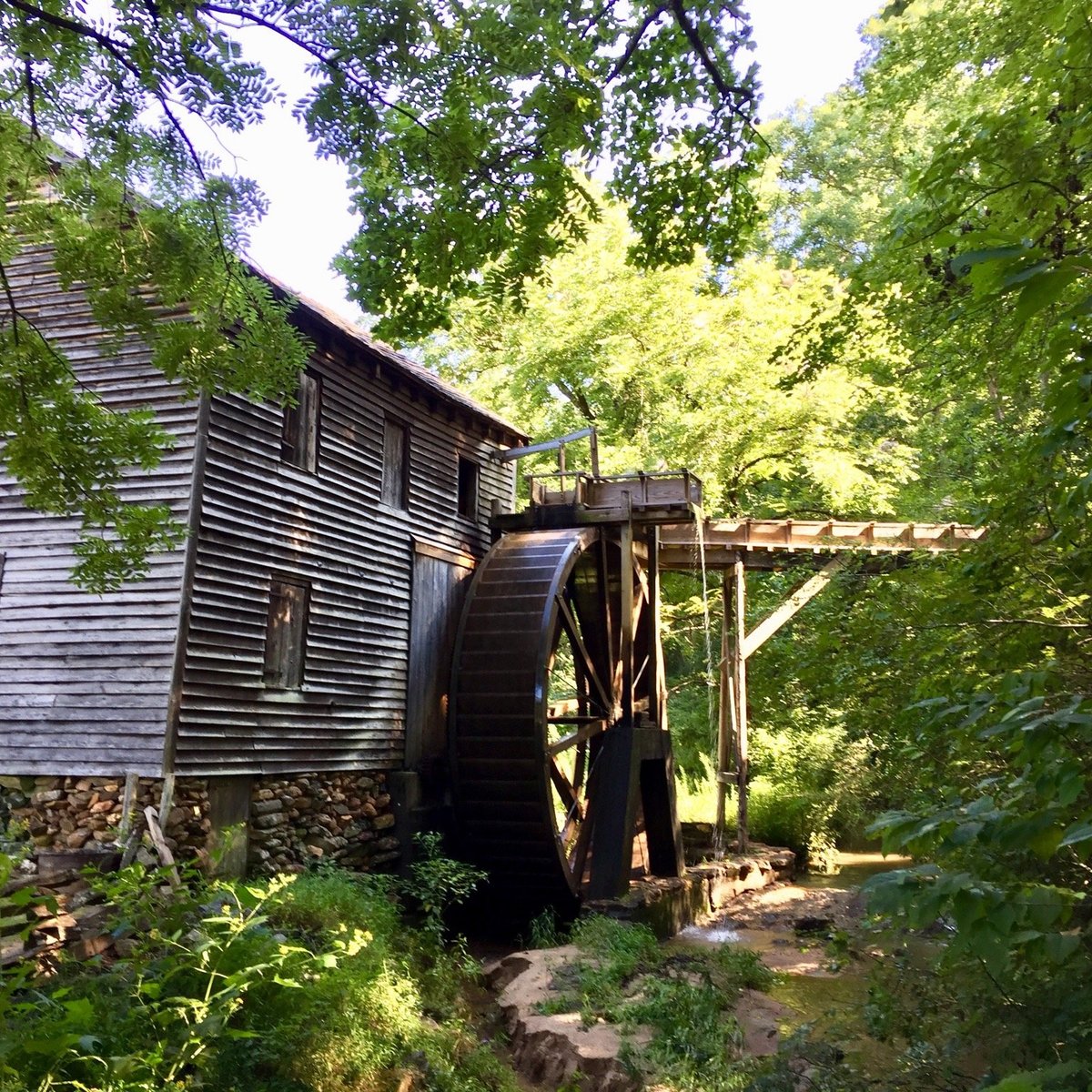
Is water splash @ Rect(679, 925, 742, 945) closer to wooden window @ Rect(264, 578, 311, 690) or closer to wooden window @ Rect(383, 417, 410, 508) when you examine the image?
wooden window @ Rect(264, 578, 311, 690)

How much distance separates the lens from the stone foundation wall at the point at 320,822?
8539 millimetres

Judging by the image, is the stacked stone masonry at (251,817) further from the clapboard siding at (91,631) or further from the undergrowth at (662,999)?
the undergrowth at (662,999)

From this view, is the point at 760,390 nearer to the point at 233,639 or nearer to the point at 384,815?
the point at 384,815

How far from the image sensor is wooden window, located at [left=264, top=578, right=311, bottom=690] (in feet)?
29.5

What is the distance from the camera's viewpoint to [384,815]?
10375 mm

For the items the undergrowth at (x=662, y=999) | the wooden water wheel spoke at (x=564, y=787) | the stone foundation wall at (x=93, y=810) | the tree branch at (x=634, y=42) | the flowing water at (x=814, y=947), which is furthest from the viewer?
the wooden water wheel spoke at (x=564, y=787)

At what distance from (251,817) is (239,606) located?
1839 millimetres

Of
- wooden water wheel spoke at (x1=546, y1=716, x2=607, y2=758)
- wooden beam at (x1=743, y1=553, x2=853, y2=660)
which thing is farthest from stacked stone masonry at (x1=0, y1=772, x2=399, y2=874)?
wooden beam at (x1=743, y1=553, x2=853, y2=660)

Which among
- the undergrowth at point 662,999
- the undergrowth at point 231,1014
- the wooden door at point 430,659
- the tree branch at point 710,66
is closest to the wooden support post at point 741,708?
the wooden door at point 430,659

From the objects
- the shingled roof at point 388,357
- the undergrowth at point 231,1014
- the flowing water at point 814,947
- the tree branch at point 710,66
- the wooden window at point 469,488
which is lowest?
the flowing water at point 814,947

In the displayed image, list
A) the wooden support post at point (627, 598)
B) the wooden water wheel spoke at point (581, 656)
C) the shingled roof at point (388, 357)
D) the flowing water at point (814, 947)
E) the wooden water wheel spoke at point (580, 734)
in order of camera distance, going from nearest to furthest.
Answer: the flowing water at point (814, 947)
the shingled roof at point (388, 357)
the wooden water wheel spoke at point (580, 734)
the wooden water wheel spoke at point (581, 656)
the wooden support post at point (627, 598)

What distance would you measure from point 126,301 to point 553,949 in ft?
20.6

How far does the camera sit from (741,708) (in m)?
14.0

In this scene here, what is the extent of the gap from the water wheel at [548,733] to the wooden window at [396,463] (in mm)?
1308
